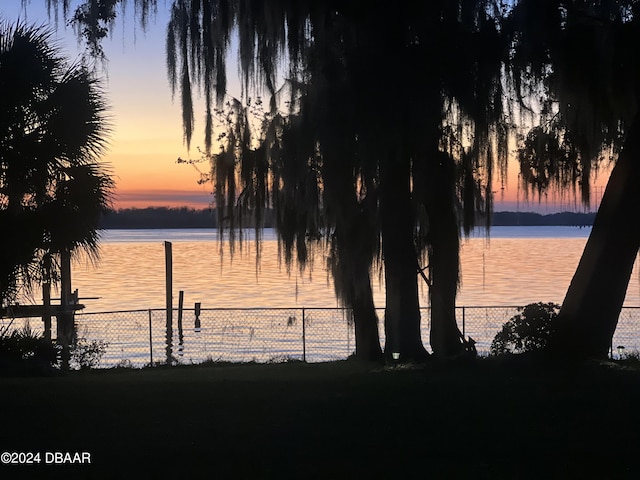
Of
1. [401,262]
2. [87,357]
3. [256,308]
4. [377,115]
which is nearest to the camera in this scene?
[377,115]

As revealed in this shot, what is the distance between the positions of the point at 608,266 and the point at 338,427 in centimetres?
497

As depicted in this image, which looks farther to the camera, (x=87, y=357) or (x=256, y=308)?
(x=256, y=308)

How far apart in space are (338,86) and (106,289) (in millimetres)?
37210

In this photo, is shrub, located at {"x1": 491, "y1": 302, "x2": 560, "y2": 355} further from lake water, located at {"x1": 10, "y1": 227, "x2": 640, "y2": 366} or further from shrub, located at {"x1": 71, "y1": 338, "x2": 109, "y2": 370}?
shrub, located at {"x1": 71, "y1": 338, "x2": 109, "y2": 370}

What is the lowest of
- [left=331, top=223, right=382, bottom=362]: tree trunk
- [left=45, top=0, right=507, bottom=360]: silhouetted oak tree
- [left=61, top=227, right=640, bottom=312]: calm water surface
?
[left=61, top=227, right=640, bottom=312]: calm water surface

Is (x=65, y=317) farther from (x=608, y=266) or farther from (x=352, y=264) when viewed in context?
(x=608, y=266)

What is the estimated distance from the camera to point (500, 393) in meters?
7.29

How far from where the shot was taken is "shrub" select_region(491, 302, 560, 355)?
10062 millimetres

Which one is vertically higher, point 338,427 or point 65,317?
point 338,427

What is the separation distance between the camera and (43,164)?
11.8 m

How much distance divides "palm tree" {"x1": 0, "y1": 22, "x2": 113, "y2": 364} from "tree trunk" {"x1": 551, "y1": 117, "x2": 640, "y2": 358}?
22.7 feet

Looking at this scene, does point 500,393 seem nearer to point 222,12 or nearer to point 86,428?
point 86,428

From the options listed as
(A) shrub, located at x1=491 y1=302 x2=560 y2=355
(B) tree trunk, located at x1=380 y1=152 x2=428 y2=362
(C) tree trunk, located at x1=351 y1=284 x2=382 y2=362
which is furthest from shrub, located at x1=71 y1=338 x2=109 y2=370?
(A) shrub, located at x1=491 y1=302 x2=560 y2=355

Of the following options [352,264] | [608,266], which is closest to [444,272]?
[352,264]
